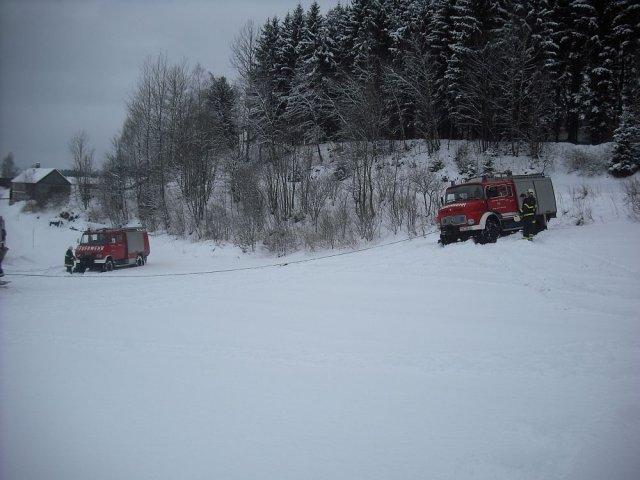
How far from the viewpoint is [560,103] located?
34.6 m

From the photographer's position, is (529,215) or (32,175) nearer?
(529,215)

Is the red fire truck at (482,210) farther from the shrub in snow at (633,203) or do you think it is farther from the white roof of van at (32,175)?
the white roof of van at (32,175)

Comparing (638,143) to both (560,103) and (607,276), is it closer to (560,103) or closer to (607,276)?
(560,103)

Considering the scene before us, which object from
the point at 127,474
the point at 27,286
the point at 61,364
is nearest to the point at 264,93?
the point at 27,286

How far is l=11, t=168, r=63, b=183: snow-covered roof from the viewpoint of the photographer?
54.2 meters

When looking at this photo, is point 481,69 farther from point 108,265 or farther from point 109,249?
point 108,265

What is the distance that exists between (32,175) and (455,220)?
65.6m

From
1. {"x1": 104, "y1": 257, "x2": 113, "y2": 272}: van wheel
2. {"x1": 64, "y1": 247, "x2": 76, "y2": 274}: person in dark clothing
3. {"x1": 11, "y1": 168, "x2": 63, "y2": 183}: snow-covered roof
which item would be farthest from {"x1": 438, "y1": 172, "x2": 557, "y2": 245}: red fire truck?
{"x1": 11, "y1": 168, "x2": 63, "y2": 183}: snow-covered roof

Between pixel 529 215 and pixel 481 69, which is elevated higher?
pixel 481 69

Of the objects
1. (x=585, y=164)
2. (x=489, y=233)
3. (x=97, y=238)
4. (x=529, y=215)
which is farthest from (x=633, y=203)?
(x=97, y=238)

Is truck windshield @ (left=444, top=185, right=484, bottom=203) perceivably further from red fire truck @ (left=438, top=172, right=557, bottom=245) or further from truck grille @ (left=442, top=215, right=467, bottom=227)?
truck grille @ (left=442, top=215, right=467, bottom=227)

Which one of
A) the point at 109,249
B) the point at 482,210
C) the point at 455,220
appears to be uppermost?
the point at 109,249

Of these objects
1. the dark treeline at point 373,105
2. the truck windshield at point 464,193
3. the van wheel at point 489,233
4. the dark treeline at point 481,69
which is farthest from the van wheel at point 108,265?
the van wheel at point 489,233

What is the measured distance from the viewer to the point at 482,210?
15.7 metres
